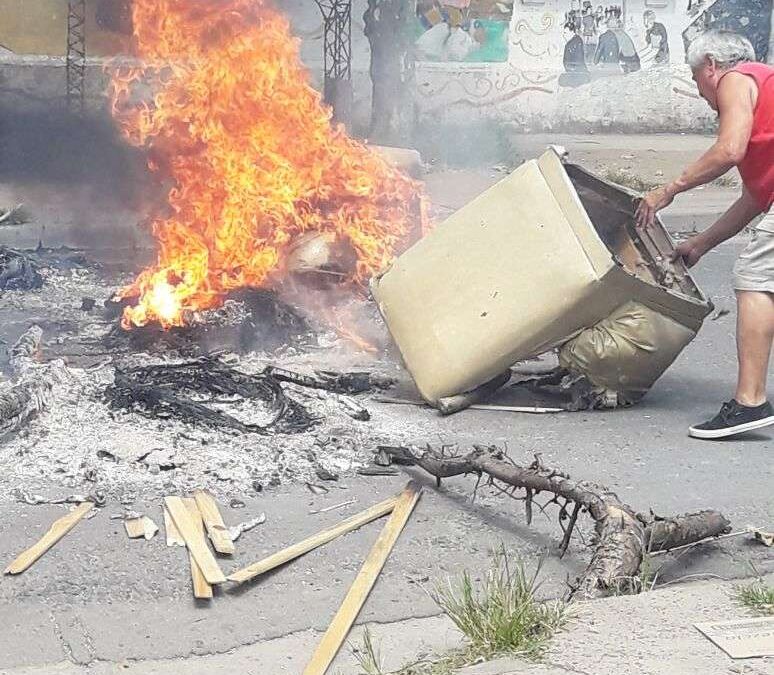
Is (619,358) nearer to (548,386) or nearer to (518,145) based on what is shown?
(548,386)

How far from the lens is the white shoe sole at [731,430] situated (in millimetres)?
5184

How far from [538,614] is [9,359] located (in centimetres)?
382

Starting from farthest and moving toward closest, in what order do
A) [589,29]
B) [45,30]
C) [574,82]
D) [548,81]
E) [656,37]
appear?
[656,37] < [589,29] < [574,82] < [548,81] < [45,30]

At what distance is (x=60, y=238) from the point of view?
10469mm

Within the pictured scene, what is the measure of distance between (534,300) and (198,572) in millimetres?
2212

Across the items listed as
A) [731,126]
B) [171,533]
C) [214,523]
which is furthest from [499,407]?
[171,533]

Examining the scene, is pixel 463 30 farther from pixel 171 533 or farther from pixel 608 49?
pixel 171 533

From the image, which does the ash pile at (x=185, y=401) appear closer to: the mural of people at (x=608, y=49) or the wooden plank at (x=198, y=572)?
the wooden plank at (x=198, y=572)

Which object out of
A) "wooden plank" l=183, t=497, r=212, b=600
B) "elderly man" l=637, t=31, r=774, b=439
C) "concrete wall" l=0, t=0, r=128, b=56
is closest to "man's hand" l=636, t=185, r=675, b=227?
"elderly man" l=637, t=31, r=774, b=439

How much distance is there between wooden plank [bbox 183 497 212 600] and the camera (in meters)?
3.54

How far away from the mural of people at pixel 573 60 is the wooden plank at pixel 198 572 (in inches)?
618

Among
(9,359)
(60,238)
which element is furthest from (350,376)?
(60,238)

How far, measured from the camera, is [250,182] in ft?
25.2

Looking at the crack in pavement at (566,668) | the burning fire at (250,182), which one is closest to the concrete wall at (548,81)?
the burning fire at (250,182)
